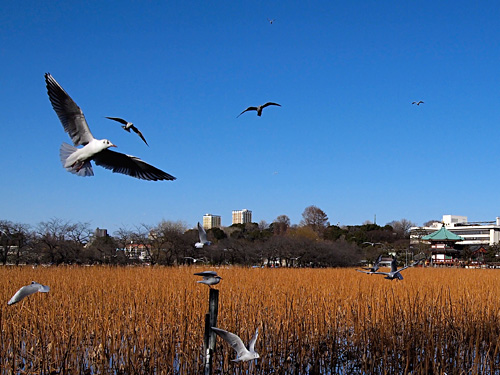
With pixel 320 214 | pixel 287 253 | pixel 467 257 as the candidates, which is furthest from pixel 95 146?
pixel 320 214

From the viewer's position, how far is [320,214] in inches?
2486

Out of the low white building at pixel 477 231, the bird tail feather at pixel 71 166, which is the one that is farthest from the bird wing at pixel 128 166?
the low white building at pixel 477 231

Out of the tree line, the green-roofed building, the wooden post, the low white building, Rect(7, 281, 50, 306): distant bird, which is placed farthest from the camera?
the low white building

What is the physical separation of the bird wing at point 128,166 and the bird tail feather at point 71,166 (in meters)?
0.18

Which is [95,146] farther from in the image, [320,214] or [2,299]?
[320,214]

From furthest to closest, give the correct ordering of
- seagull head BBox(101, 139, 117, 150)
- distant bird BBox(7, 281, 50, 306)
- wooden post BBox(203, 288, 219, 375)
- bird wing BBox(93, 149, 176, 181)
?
bird wing BBox(93, 149, 176, 181)
seagull head BBox(101, 139, 117, 150)
distant bird BBox(7, 281, 50, 306)
wooden post BBox(203, 288, 219, 375)

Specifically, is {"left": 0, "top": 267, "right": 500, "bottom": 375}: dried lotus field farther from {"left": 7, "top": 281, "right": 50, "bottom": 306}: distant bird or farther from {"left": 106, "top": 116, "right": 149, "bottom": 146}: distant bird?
{"left": 106, "top": 116, "right": 149, "bottom": 146}: distant bird

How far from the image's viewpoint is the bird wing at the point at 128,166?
4590 mm

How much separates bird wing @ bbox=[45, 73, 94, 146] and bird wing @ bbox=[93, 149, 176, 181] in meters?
0.21

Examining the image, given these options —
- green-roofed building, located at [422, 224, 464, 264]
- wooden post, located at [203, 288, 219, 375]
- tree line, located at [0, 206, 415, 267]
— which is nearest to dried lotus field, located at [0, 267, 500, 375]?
wooden post, located at [203, 288, 219, 375]

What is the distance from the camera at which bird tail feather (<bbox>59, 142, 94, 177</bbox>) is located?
4.36 m

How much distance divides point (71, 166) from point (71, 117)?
1.44 feet

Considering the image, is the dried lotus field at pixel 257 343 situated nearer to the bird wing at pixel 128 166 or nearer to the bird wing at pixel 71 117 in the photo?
the bird wing at pixel 128 166

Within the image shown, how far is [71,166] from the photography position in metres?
4.34
